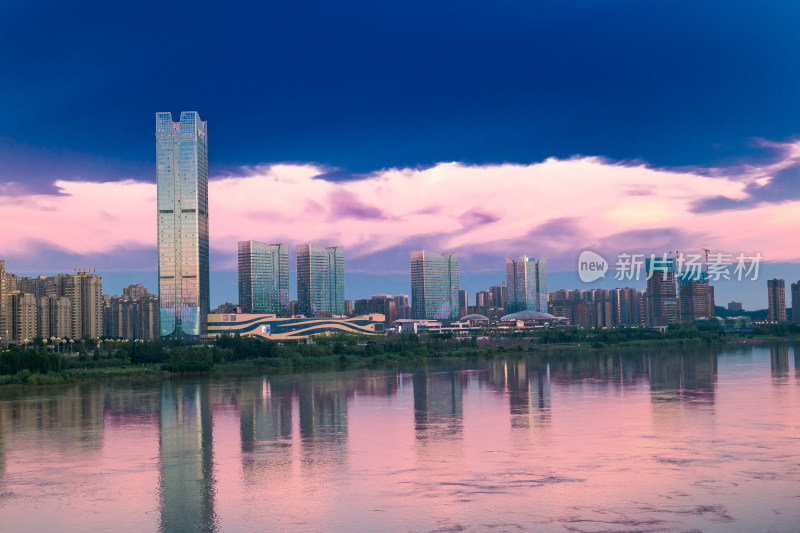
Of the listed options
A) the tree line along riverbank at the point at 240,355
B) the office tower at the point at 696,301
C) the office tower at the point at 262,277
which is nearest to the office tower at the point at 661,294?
the office tower at the point at 696,301

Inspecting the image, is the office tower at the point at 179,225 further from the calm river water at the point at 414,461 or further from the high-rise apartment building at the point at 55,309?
the calm river water at the point at 414,461

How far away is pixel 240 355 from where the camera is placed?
192 ft

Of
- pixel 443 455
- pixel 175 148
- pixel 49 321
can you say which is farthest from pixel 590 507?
pixel 49 321

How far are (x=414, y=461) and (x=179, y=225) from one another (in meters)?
81.3

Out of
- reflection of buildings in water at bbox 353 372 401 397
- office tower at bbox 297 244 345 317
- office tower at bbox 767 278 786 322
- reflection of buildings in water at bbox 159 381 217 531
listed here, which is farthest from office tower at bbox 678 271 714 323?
reflection of buildings in water at bbox 159 381 217 531

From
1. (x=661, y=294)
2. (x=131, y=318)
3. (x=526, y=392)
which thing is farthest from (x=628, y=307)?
(x=526, y=392)

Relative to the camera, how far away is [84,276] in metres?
102

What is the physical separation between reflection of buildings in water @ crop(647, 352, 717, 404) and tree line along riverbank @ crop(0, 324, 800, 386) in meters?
19.3

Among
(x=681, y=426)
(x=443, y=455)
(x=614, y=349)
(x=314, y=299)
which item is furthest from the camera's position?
(x=314, y=299)

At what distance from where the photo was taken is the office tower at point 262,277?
115 meters

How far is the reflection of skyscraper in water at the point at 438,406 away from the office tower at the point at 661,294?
10680 centimetres

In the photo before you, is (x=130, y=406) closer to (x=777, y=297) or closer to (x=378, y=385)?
(x=378, y=385)

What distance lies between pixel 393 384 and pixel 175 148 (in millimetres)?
63299

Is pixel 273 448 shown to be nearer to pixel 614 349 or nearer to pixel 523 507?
pixel 523 507
